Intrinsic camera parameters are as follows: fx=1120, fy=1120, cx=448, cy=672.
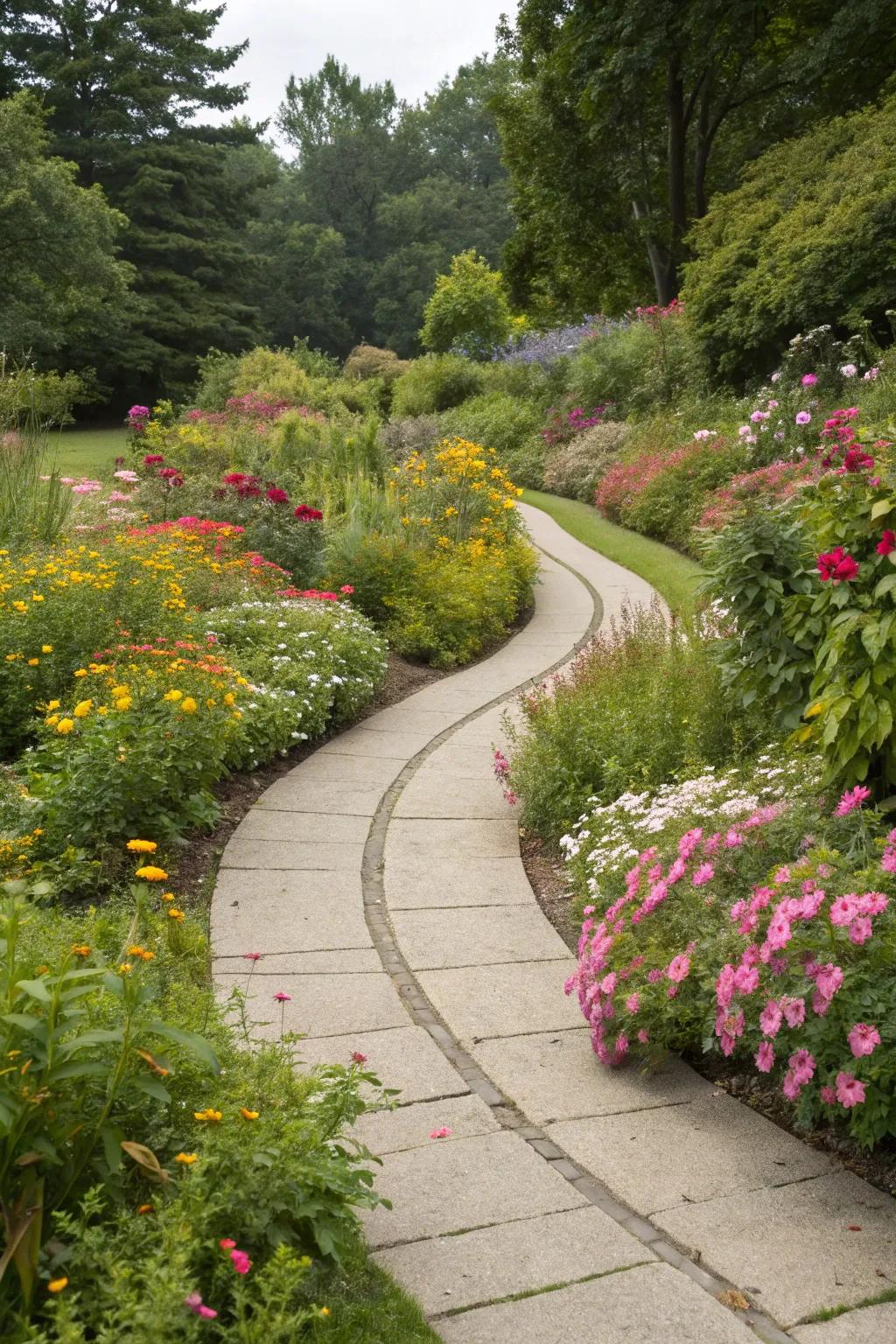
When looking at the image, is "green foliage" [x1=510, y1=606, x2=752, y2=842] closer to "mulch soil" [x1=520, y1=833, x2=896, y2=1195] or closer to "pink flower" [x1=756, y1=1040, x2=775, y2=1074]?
"mulch soil" [x1=520, y1=833, x2=896, y2=1195]

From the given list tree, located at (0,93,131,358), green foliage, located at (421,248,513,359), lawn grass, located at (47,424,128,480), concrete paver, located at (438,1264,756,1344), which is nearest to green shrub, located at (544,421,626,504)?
lawn grass, located at (47,424,128,480)

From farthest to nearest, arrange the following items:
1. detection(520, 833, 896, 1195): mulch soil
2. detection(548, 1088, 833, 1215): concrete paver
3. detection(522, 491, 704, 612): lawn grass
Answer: detection(522, 491, 704, 612): lawn grass, detection(520, 833, 896, 1195): mulch soil, detection(548, 1088, 833, 1215): concrete paver

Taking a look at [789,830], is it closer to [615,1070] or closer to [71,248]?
[615,1070]

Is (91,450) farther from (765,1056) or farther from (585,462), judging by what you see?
(765,1056)

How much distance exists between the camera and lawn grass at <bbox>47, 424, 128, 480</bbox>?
1636cm

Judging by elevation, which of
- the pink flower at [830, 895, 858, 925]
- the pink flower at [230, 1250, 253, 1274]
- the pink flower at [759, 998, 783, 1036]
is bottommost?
the pink flower at [230, 1250, 253, 1274]

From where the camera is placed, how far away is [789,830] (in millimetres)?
3434

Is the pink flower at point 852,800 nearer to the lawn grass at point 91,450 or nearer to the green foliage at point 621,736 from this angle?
the green foliage at point 621,736

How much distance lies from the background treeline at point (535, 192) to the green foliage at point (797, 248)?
3 cm

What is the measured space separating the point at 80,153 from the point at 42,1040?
1334 inches

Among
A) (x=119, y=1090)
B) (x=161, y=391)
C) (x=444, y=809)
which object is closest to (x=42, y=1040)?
(x=119, y=1090)

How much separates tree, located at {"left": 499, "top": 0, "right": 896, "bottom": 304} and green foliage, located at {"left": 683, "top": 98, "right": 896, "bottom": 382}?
146 centimetres

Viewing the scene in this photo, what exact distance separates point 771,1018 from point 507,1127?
28.4 inches

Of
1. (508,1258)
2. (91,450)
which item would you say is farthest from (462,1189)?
(91,450)
